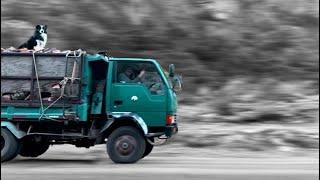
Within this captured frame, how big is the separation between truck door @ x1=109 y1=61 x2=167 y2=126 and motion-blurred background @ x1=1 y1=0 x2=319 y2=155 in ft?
17.8

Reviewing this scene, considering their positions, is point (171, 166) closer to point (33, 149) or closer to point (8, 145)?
point (8, 145)

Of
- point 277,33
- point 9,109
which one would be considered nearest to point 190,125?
point 9,109

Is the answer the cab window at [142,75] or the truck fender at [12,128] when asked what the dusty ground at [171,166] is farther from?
the cab window at [142,75]

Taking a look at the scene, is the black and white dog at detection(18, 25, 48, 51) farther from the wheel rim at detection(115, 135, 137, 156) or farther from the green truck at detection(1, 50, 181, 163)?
the wheel rim at detection(115, 135, 137, 156)

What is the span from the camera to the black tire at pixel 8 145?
1175 cm

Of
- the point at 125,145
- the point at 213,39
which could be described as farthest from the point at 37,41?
the point at 213,39

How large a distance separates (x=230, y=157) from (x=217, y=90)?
8.39m

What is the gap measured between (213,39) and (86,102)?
14.2 meters

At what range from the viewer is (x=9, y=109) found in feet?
39.1

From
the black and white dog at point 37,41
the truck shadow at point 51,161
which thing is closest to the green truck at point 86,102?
the truck shadow at point 51,161

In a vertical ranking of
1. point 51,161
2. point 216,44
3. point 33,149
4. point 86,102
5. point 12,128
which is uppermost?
point 216,44

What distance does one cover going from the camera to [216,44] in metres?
25.3

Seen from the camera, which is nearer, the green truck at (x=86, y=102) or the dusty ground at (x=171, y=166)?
the dusty ground at (x=171, y=166)

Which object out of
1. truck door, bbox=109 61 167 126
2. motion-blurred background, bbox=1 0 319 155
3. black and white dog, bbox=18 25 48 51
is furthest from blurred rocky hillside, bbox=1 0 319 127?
black and white dog, bbox=18 25 48 51
